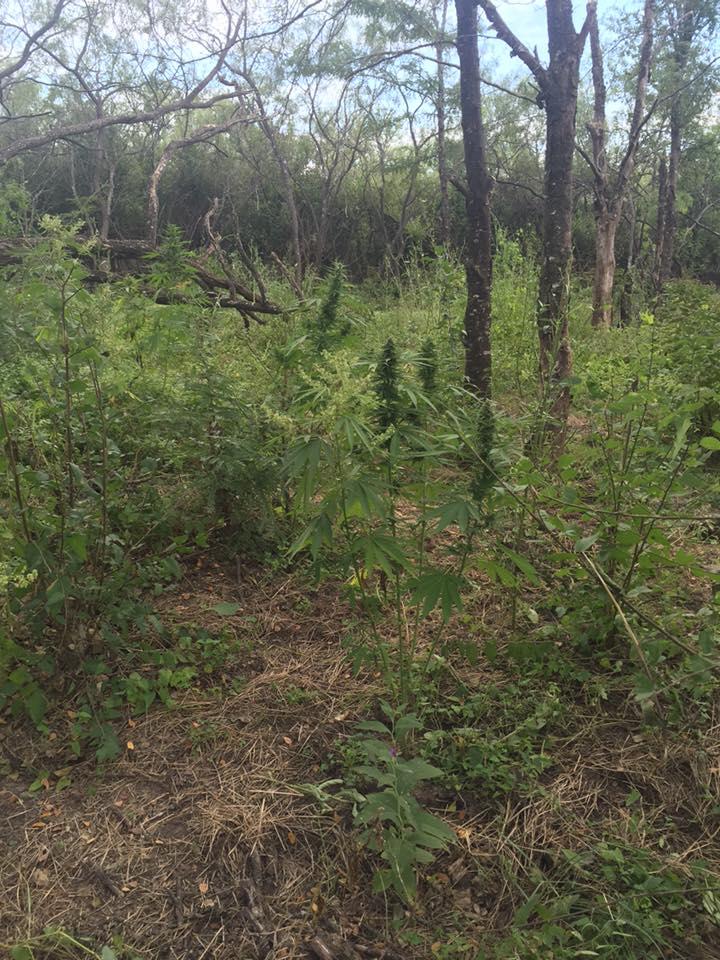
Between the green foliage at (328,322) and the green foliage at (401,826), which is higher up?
the green foliage at (328,322)

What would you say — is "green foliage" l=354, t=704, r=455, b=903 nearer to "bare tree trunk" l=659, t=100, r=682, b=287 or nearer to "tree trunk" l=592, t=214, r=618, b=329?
"tree trunk" l=592, t=214, r=618, b=329

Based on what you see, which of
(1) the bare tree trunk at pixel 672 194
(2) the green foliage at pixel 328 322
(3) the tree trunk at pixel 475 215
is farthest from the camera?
(1) the bare tree trunk at pixel 672 194

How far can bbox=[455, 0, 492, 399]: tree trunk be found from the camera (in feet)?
13.4

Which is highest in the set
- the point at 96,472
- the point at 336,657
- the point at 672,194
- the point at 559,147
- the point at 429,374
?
the point at 672,194

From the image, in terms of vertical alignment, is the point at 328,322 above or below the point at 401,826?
above

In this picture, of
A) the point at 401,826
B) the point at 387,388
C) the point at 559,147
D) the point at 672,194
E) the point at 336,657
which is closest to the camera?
the point at 401,826

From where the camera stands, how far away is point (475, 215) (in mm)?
4129

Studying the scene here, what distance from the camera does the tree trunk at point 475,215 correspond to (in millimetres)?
4094

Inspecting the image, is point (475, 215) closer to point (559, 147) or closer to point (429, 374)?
point (559, 147)

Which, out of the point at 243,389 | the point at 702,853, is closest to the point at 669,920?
the point at 702,853

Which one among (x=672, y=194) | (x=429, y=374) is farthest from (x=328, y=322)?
(x=672, y=194)

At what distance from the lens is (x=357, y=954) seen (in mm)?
1539

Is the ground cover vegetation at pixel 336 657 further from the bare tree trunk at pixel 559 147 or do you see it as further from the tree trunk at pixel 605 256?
the tree trunk at pixel 605 256

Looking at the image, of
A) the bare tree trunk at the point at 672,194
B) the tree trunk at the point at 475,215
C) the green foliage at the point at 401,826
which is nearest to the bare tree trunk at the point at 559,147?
the tree trunk at the point at 475,215
